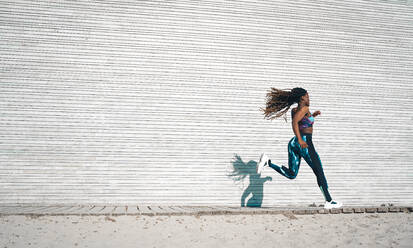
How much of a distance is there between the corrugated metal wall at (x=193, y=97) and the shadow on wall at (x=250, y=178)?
0.05 meters

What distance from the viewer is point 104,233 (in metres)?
3.99

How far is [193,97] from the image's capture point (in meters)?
6.59

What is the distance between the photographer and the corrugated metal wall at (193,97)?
19.9 feet

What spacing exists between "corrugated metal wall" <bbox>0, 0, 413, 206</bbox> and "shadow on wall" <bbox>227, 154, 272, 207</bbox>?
0.18ft

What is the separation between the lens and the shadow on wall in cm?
657

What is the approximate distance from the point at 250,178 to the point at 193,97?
2646 mm

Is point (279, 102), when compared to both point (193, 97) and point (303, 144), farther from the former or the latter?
point (193, 97)

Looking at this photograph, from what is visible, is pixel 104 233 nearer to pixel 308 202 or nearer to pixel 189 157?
pixel 189 157

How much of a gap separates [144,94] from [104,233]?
3500 mm

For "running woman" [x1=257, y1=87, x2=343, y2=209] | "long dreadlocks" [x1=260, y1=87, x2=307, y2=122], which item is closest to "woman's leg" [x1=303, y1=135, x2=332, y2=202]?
"running woman" [x1=257, y1=87, x2=343, y2=209]

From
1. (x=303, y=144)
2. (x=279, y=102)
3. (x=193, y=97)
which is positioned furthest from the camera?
(x=193, y=97)

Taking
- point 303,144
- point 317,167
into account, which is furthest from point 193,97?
point 317,167

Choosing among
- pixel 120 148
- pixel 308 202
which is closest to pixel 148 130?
pixel 120 148

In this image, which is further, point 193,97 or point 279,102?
point 193,97
